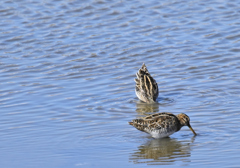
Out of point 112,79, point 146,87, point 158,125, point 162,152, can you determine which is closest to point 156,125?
point 158,125

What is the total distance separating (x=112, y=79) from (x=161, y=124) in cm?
453

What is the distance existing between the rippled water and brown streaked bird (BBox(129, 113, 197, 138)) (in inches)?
7.7

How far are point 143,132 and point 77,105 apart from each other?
220 centimetres

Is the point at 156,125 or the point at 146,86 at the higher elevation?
the point at 156,125

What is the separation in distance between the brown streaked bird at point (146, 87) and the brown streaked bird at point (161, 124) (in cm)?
277

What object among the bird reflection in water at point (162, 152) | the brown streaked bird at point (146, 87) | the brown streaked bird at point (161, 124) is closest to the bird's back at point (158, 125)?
the brown streaked bird at point (161, 124)

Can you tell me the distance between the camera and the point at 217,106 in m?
12.6

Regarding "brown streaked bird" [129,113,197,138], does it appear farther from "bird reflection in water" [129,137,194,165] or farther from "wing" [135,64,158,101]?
"wing" [135,64,158,101]

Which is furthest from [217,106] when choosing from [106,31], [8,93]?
[106,31]

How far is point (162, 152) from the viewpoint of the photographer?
10133mm

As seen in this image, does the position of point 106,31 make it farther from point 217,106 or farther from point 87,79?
point 217,106

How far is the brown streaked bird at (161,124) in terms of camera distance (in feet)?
35.1

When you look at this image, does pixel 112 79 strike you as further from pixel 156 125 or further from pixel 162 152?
pixel 162 152

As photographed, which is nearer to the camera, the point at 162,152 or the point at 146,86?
the point at 162,152
